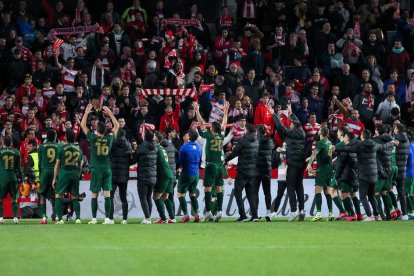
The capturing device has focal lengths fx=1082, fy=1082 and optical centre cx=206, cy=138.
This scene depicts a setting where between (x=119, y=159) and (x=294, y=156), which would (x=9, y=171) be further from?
(x=294, y=156)

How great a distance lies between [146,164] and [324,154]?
155 inches

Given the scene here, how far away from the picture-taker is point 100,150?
22.3 m

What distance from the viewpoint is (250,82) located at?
30.0 metres

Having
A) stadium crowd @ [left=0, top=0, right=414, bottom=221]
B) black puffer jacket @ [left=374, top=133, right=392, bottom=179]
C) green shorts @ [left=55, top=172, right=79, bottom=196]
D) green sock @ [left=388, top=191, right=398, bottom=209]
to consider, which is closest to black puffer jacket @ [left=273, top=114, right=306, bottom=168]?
black puffer jacket @ [left=374, top=133, right=392, bottom=179]

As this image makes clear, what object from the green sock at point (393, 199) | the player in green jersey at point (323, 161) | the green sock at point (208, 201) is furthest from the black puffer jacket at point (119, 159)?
the green sock at point (393, 199)

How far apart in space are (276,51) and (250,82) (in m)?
2.50

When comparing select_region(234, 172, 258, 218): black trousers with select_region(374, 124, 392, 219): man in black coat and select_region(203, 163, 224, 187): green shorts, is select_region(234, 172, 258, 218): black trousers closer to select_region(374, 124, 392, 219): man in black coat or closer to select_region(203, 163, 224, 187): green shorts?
select_region(203, 163, 224, 187): green shorts

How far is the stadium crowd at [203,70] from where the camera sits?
28.0m

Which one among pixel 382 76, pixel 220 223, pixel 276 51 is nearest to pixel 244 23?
pixel 276 51

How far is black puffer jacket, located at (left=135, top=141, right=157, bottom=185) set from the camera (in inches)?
880

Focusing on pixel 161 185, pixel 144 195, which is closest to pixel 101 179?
pixel 144 195

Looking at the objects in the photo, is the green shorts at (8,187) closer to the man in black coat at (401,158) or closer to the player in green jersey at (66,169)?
the player in green jersey at (66,169)

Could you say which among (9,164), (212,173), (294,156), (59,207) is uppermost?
(294,156)

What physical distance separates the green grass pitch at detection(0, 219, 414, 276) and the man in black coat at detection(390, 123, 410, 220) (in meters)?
2.59
